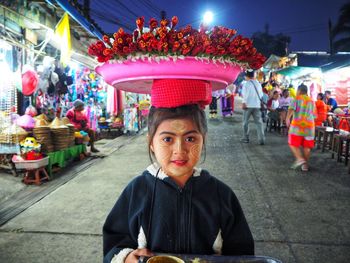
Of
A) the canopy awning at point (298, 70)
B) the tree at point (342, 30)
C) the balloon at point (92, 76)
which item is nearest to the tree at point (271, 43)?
the tree at point (342, 30)

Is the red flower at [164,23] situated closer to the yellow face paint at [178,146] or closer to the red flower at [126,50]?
the red flower at [126,50]

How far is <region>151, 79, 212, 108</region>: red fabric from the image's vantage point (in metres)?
1.74

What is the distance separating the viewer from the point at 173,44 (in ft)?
5.32

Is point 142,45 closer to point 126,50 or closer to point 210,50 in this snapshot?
point 126,50

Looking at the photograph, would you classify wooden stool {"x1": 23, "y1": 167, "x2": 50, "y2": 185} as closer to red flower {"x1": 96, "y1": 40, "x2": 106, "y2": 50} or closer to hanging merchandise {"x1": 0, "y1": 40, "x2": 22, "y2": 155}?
hanging merchandise {"x1": 0, "y1": 40, "x2": 22, "y2": 155}

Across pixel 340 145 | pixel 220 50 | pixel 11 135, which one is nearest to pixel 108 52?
pixel 220 50

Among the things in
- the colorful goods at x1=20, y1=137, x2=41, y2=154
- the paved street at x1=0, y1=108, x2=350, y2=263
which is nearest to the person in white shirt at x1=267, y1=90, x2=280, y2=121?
the paved street at x1=0, y1=108, x2=350, y2=263

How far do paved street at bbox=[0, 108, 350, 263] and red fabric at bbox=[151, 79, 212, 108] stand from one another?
2.44m

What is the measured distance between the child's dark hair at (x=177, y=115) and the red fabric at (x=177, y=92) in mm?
32

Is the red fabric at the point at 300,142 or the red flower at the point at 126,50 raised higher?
the red flower at the point at 126,50

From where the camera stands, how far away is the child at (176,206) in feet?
5.71

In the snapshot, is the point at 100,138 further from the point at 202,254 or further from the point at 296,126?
the point at 202,254

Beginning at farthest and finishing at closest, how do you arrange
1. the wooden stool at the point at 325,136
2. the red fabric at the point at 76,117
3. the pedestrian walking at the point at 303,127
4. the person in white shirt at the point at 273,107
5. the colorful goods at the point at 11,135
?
the person in white shirt at the point at 273,107
the red fabric at the point at 76,117
the wooden stool at the point at 325,136
the pedestrian walking at the point at 303,127
the colorful goods at the point at 11,135

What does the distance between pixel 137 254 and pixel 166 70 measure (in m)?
0.98
